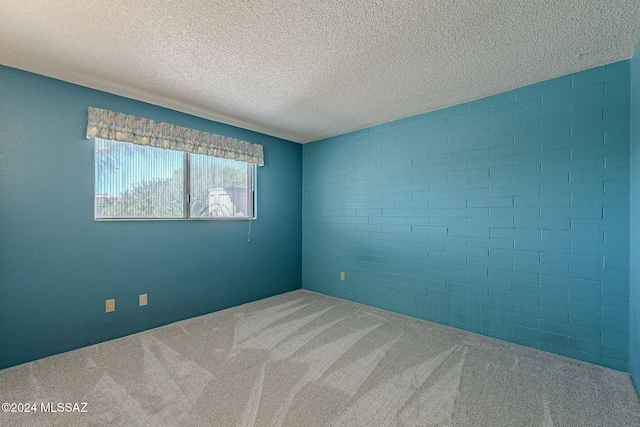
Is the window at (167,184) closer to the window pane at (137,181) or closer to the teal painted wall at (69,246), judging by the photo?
the window pane at (137,181)

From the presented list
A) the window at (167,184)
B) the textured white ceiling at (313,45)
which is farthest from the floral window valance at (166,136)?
the textured white ceiling at (313,45)

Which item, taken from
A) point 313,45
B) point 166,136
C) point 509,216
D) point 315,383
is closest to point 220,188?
point 166,136

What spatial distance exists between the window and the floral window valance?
112 mm

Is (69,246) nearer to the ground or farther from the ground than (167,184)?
nearer to the ground

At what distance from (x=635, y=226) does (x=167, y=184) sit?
4.24 meters

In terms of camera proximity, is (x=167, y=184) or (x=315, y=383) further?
(x=167, y=184)

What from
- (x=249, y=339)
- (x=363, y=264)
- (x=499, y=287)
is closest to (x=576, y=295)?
(x=499, y=287)

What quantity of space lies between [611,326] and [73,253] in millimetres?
4661

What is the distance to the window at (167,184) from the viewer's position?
2.81 meters

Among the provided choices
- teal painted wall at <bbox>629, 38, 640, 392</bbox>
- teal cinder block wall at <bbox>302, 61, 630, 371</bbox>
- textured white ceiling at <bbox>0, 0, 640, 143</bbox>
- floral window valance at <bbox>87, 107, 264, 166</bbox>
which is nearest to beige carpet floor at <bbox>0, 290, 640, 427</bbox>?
teal painted wall at <bbox>629, 38, 640, 392</bbox>

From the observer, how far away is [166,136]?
10.3 ft

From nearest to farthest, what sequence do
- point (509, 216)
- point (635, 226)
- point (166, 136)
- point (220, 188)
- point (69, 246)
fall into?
point (635, 226) < point (69, 246) < point (509, 216) < point (166, 136) < point (220, 188)

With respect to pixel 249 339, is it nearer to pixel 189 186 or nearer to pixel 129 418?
pixel 129 418

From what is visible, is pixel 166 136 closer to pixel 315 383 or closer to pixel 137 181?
pixel 137 181
